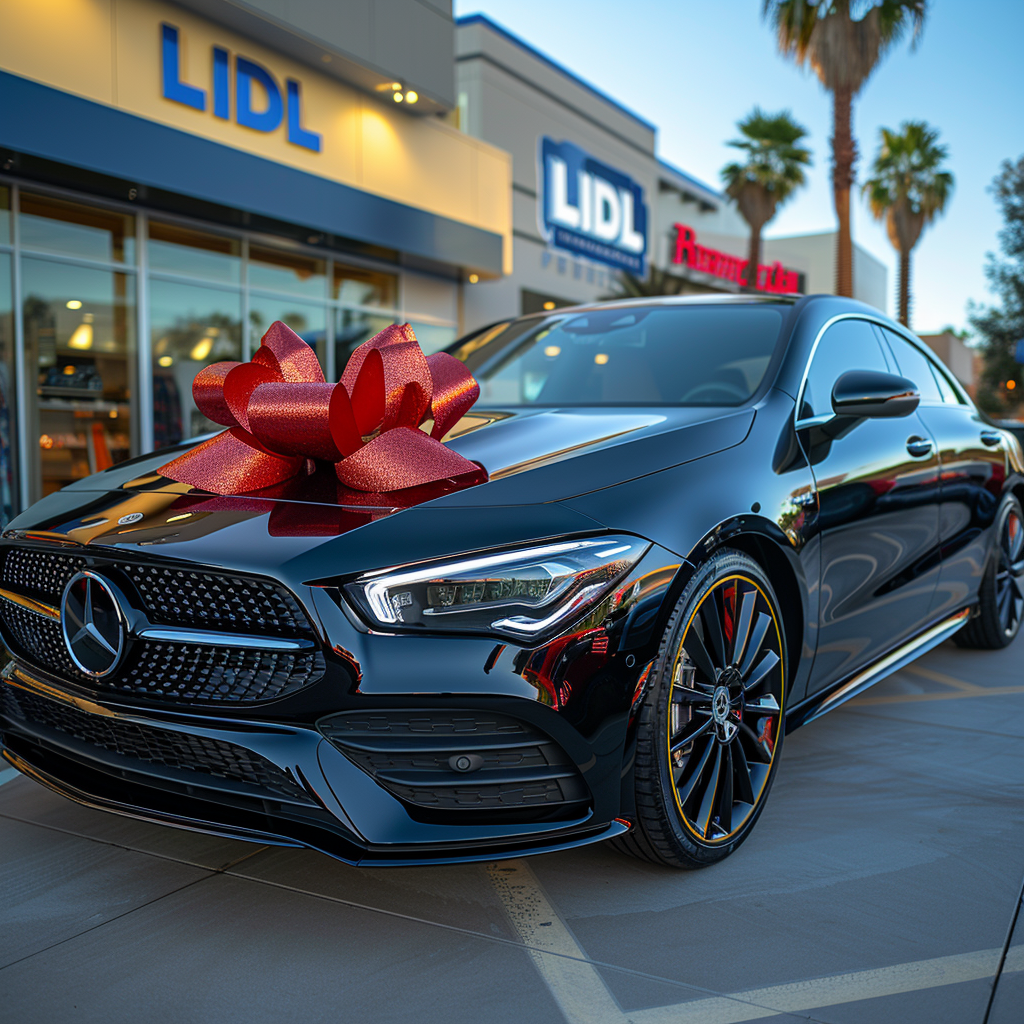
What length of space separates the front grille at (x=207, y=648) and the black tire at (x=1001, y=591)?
12.3 ft

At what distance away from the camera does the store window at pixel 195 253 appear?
10.1 m

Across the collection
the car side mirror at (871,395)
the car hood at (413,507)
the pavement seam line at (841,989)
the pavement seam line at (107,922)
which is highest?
the car side mirror at (871,395)

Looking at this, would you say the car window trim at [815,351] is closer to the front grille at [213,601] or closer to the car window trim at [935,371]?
the car window trim at [935,371]

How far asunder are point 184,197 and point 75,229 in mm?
1025

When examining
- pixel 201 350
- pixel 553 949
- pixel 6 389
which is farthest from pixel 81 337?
pixel 553 949

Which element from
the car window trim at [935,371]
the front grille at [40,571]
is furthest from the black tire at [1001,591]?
the front grille at [40,571]

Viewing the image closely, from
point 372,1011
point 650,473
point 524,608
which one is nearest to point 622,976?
point 372,1011

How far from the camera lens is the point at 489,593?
2021mm

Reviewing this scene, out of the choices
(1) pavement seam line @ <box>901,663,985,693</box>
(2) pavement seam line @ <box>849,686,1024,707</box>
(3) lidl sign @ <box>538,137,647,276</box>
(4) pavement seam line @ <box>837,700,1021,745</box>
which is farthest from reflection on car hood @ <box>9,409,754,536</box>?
(3) lidl sign @ <box>538,137,647,276</box>

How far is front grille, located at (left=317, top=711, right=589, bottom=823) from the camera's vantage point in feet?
6.54

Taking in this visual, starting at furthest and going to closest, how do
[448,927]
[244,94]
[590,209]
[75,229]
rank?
[590,209]
[244,94]
[75,229]
[448,927]

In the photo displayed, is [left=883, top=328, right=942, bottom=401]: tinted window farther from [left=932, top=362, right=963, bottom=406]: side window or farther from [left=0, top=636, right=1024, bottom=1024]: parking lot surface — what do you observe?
[left=0, top=636, right=1024, bottom=1024]: parking lot surface

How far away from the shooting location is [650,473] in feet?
7.80

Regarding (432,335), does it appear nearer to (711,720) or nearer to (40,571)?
(40,571)
